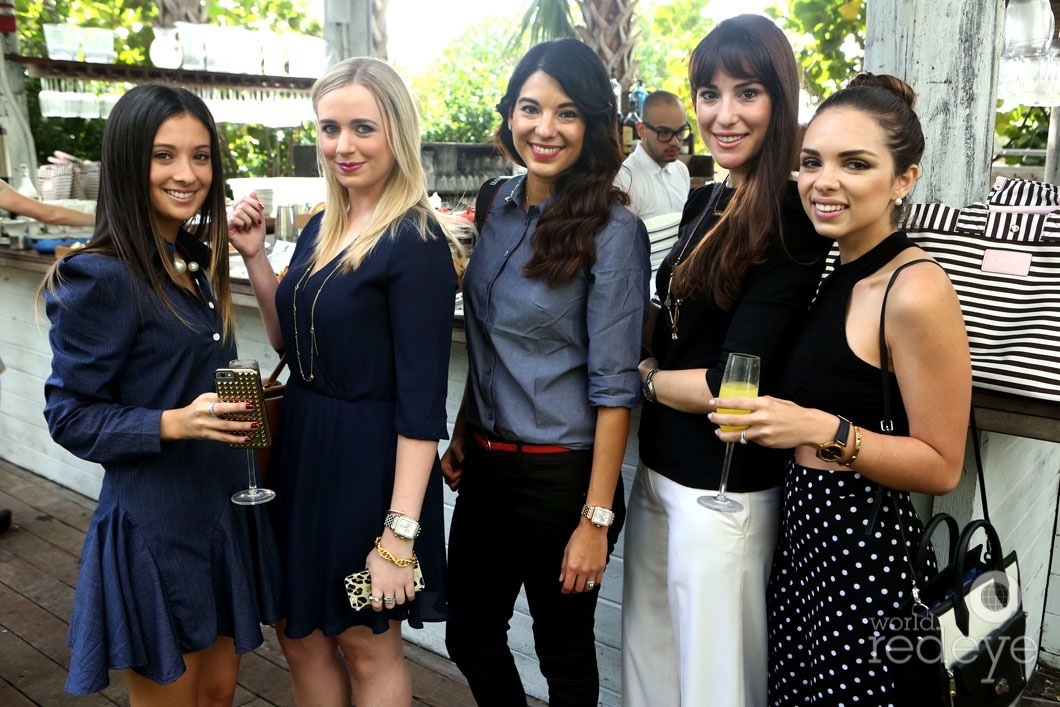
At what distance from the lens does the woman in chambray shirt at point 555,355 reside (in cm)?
179

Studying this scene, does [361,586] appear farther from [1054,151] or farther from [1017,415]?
[1054,151]

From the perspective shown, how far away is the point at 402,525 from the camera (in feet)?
5.71

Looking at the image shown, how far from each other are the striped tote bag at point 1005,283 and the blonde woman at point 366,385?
1.00 meters

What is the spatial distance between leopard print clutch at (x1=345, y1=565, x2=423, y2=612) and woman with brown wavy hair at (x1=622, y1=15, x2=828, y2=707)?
53 cm

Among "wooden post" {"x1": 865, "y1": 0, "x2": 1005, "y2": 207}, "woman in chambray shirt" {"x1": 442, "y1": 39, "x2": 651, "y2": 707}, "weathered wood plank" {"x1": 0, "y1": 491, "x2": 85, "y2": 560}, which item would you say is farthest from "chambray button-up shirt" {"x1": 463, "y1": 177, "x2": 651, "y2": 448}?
"weathered wood plank" {"x1": 0, "y1": 491, "x2": 85, "y2": 560}

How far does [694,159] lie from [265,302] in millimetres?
6106

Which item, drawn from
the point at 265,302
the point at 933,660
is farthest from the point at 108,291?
the point at 933,660

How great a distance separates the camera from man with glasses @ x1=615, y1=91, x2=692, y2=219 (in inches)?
214

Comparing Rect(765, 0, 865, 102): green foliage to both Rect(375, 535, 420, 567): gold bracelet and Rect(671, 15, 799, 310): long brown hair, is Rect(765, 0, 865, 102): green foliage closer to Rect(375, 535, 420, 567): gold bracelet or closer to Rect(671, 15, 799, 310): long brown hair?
Rect(671, 15, 799, 310): long brown hair

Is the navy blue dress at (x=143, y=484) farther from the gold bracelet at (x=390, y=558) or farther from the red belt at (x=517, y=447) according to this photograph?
the red belt at (x=517, y=447)

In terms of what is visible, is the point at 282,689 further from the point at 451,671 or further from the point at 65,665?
the point at 65,665

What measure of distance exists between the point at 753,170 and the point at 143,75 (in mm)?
4762

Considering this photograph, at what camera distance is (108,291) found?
163cm

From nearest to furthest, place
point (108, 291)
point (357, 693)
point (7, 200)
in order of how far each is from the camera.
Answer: point (108, 291)
point (357, 693)
point (7, 200)
